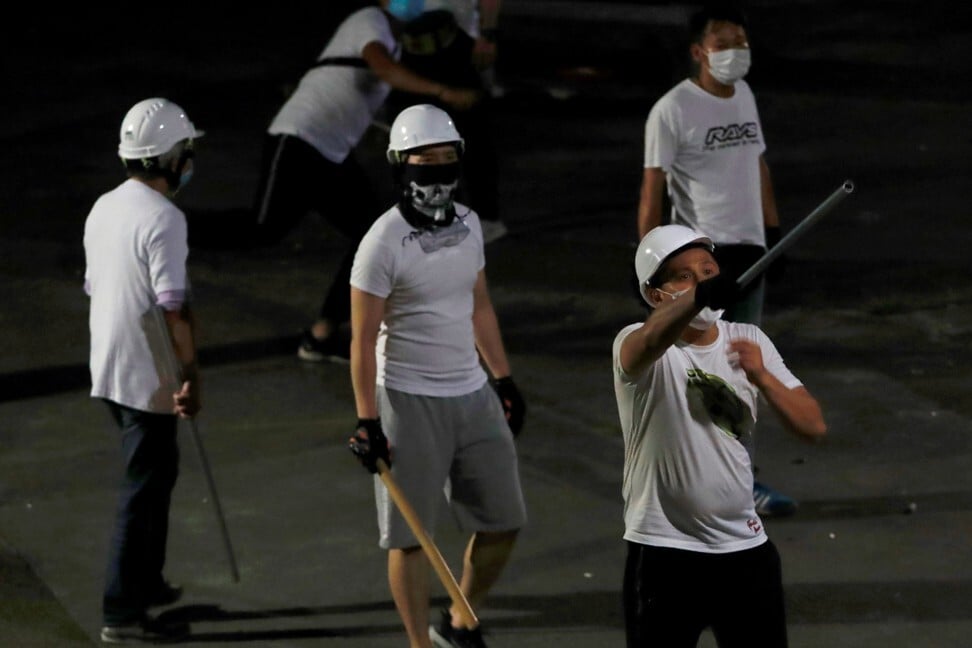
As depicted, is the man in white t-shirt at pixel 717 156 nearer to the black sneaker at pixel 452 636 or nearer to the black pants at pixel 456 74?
the black sneaker at pixel 452 636

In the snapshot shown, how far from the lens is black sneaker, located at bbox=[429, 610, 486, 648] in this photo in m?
5.99

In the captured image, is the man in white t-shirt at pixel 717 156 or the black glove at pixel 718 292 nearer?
the black glove at pixel 718 292

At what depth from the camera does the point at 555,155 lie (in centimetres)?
1515

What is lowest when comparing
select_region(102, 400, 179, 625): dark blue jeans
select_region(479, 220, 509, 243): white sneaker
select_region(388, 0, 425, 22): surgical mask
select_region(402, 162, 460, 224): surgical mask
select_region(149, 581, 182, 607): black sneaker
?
select_region(479, 220, 509, 243): white sneaker

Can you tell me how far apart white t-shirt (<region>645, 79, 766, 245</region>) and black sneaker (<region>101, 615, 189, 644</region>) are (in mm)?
2715

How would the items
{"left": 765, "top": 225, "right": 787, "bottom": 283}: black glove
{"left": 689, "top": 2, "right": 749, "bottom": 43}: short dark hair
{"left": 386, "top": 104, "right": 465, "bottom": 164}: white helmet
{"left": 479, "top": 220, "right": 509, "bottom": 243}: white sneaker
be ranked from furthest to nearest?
{"left": 479, "top": 220, "right": 509, "bottom": 243}: white sneaker
{"left": 765, "top": 225, "right": 787, "bottom": 283}: black glove
{"left": 689, "top": 2, "right": 749, "bottom": 43}: short dark hair
{"left": 386, "top": 104, "right": 465, "bottom": 164}: white helmet

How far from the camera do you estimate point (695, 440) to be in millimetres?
4629

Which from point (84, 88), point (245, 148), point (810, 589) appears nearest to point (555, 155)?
point (245, 148)

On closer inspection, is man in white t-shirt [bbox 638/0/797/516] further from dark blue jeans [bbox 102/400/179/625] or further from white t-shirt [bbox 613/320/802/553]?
white t-shirt [bbox 613/320/802/553]

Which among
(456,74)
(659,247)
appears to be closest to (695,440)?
(659,247)

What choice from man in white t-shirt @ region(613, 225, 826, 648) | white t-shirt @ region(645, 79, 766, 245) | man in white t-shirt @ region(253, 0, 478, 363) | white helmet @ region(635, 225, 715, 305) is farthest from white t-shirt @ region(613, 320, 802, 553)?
man in white t-shirt @ region(253, 0, 478, 363)

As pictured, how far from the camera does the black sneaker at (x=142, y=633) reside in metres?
6.32

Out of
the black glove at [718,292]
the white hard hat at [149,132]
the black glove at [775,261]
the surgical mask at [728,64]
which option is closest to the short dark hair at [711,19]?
the surgical mask at [728,64]

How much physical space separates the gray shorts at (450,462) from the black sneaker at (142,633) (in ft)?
3.62
